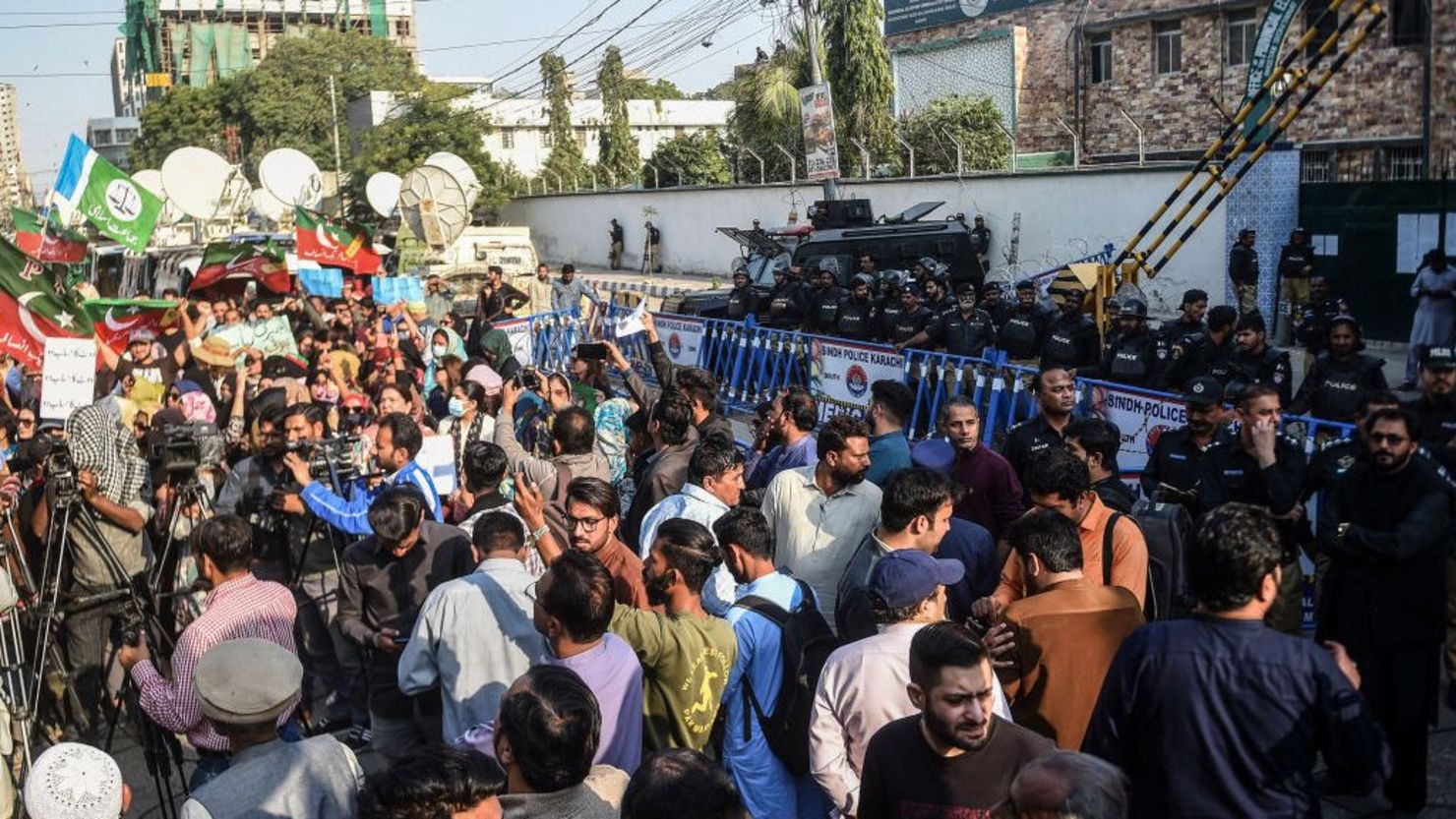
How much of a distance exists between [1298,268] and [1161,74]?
1384 cm

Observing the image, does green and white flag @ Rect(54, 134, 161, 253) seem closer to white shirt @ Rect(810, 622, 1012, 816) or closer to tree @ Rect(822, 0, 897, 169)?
white shirt @ Rect(810, 622, 1012, 816)

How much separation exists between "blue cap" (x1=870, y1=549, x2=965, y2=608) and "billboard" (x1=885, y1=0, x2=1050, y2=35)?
31.5 meters

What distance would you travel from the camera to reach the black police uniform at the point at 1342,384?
8.22 metres

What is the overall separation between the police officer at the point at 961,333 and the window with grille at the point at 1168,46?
19.1 meters

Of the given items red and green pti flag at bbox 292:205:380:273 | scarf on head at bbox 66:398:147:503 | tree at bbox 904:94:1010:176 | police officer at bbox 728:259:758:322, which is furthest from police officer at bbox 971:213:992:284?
scarf on head at bbox 66:398:147:503

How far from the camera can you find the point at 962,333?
13.0 meters

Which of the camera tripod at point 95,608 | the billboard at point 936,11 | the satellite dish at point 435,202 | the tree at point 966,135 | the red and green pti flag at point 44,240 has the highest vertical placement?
the billboard at point 936,11

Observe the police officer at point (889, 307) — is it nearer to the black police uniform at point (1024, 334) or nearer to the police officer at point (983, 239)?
the black police uniform at point (1024, 334)

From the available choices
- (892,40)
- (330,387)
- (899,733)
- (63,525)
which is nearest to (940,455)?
(899,733)

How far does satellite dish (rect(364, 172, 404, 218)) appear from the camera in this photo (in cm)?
2738

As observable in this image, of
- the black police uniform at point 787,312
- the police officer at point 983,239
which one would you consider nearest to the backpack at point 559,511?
the black police uniform at point 787,312

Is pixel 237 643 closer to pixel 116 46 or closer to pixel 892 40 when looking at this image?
pixel 892 40

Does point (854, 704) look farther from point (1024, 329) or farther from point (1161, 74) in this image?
point (1161, 74)

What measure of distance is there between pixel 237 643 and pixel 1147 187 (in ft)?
70.3
